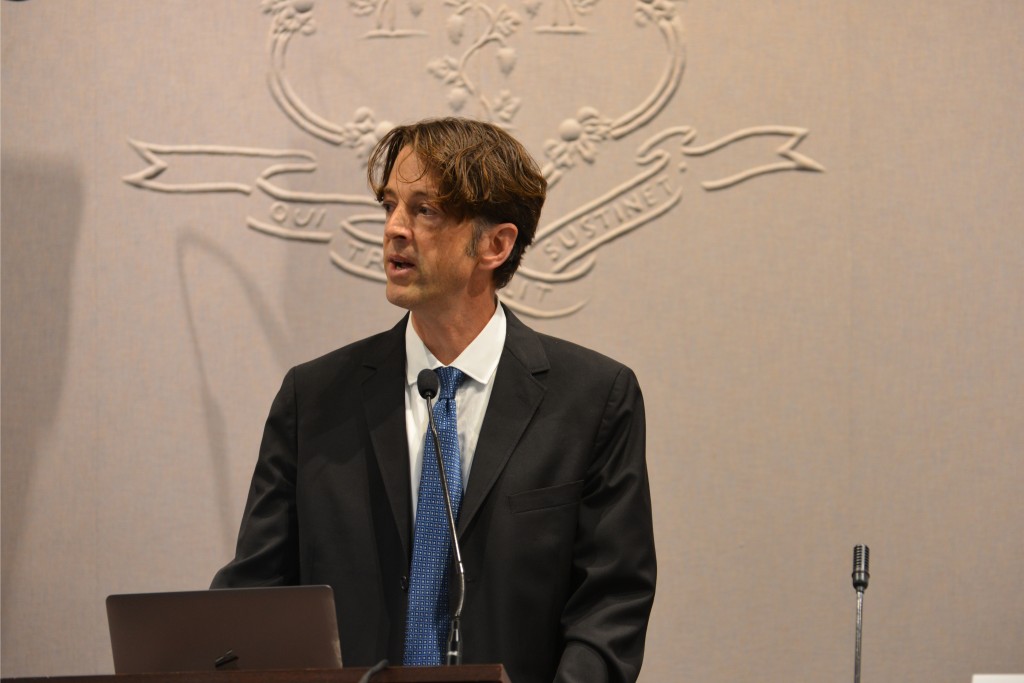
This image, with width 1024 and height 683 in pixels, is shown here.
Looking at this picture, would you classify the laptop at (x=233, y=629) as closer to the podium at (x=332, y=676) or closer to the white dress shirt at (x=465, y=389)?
the podium at (x=332, y=676)

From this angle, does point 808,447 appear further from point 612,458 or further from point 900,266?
point 612,458

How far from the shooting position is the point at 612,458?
2436 mm

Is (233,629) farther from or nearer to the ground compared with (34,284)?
nearer to the ground

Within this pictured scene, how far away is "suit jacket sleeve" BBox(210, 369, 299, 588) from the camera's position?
7.88 ft

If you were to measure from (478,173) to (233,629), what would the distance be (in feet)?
3.56

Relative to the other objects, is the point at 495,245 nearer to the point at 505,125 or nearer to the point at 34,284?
the point at 505,125

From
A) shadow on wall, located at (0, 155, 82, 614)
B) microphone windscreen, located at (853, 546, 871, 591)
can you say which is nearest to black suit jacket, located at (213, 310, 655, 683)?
microphone windscreen, located at (853, 546, 871, 591)

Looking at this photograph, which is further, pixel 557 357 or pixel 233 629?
pixel 557 357

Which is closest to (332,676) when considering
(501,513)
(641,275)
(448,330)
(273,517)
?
(501,513)

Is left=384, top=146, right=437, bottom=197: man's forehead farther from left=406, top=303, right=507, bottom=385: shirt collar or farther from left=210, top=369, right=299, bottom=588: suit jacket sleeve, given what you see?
left=210, top=369, right=299, bottom=588: suit jacket sleeve

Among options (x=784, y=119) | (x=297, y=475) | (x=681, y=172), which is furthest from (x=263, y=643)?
(x=784, y=119)

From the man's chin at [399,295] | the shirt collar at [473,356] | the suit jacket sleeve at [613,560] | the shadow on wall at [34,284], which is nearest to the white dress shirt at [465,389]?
the shirt collar at [473,356]

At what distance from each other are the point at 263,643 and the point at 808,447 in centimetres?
188

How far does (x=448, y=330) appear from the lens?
8.20 feet
